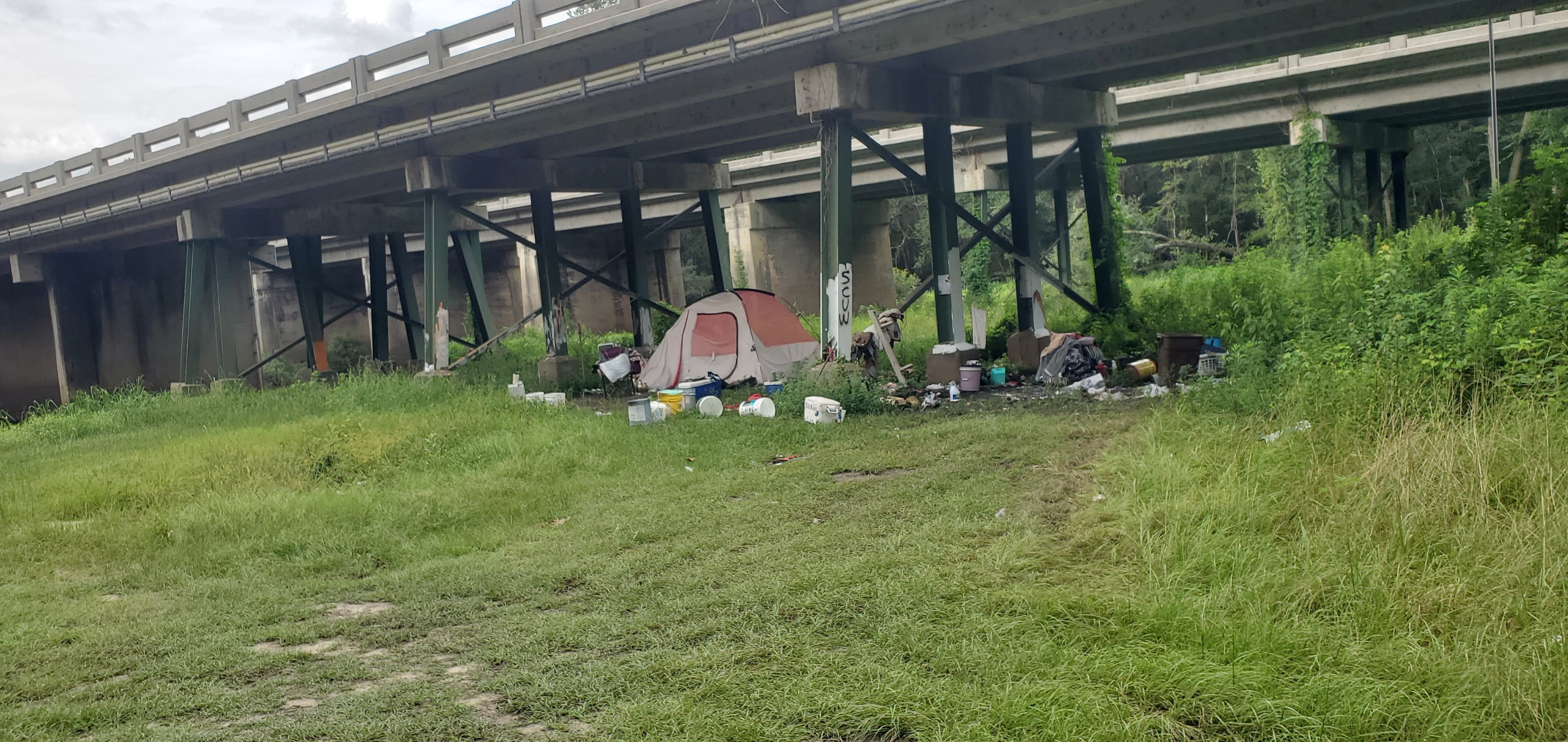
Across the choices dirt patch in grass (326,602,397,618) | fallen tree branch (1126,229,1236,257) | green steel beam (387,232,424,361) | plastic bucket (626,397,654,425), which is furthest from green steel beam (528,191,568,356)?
fallen tree branch (1126,229,1236,257)

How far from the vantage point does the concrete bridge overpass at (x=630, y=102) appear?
13.4 m

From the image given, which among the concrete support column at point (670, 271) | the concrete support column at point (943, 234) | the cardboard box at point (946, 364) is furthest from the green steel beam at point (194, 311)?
the cardboard box at point (946, 364)

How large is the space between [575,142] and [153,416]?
8562 mm

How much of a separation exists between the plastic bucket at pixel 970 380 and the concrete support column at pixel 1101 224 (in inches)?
196

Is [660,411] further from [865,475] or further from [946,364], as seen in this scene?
[865,475]

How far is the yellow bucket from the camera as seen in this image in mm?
13500

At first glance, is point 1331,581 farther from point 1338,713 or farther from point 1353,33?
point 1353,33

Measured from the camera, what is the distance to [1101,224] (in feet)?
61.1

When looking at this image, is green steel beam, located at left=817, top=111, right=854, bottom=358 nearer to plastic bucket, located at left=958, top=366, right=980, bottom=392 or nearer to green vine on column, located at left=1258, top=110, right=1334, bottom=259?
plastic bucket, located at left=958, top=366, right=980, bottom=392

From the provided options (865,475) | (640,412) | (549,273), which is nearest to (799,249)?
(549,273)

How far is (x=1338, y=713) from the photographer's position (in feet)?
12.0

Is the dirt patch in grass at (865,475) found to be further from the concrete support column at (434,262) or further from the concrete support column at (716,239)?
the concrete support column at (716,239)

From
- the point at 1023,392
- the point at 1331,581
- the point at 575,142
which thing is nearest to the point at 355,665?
the point at 1331,581

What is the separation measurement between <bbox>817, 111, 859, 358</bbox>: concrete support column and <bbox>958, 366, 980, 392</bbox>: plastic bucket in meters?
1.63
